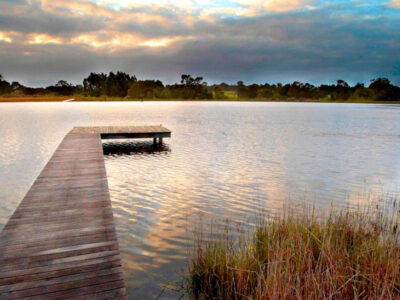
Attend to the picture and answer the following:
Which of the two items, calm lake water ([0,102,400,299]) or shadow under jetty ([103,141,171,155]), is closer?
calm lake water ([0,102,400,299])

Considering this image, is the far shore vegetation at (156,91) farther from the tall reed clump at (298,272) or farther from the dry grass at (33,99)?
the tall reed clump at (298,272)

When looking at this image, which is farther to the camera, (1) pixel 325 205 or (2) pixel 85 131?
(2) pixel 85 131

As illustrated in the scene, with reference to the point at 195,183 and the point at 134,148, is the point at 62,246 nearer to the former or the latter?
the point at 195,183

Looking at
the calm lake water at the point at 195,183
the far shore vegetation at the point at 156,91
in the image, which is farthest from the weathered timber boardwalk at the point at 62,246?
the far shore vegetation at the point at 156,91

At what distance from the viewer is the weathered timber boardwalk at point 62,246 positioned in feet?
10.5

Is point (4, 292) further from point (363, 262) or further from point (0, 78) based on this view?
point (0, 78)

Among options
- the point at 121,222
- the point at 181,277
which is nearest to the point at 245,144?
the point at 121,222

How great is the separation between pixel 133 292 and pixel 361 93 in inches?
5888

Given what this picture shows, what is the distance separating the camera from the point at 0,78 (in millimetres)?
115750

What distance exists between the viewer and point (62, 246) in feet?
13.5

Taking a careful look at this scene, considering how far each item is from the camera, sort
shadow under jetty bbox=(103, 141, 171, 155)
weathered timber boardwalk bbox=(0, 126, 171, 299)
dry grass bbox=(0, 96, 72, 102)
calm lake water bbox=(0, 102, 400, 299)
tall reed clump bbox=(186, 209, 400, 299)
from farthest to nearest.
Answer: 1. dry grass bbox=(0, 96, 72, 102)
2. shadow under jetty bbox=(103, 141, 171, 155)
3. calm lake water bbox=(0, 102, 400, 299)
4. tall reed clump bbox=(186, 209, 400, 299)
5. weathered timber boardwalk bbox=(0, 126, 171, 299)

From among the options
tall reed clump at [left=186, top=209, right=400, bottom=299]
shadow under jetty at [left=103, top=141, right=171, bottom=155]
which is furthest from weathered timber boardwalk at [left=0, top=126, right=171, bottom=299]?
shadow under jetty at [left=103, top=141, right=171, bottom=155]

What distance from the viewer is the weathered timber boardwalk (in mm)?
3215

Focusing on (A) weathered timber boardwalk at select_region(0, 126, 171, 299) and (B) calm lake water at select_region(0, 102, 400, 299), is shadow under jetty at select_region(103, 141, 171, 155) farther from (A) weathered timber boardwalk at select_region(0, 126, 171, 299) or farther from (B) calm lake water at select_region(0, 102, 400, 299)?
(A) weathered timber boardwalk at select_region(0, 126, 171, 299)
